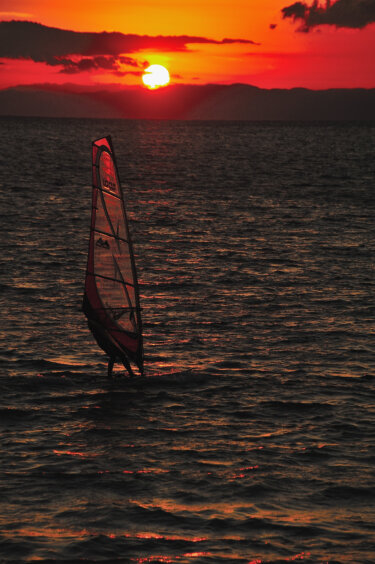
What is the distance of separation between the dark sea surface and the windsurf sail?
1181 millimetres

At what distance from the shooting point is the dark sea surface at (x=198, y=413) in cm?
1395

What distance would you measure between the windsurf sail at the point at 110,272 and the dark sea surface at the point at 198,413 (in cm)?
118

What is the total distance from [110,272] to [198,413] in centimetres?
430

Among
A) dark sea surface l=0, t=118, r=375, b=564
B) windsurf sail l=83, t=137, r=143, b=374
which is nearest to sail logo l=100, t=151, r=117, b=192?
windsurf sail l=83, t=137, r=143, b=374

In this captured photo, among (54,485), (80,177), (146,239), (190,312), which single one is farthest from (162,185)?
(54,485)

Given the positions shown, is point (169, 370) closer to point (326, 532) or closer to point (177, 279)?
point (326, 532)

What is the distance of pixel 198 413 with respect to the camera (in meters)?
19.3

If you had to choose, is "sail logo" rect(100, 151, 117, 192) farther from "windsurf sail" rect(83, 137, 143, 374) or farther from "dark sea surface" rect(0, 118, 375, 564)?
"dark sea surface" rect(0, 118, 375, 564)

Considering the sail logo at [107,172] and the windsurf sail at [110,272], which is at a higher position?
the sail logo at [107,172]

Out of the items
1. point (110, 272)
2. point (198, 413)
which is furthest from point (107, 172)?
point (198, 413)

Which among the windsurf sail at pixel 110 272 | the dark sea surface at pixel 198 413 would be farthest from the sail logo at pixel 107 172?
the dark sea surface at pixel 198 413

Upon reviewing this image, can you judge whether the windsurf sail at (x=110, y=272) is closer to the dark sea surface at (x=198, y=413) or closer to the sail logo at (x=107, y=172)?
the sail logo at (x=107, y=172)

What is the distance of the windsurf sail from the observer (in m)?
20.4

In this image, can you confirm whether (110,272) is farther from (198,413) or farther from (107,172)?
(198,413)
